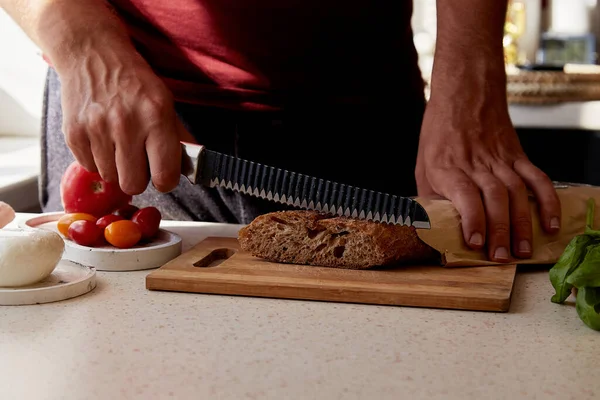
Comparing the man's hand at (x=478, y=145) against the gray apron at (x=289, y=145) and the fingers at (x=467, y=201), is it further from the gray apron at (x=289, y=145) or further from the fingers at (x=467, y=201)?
the gray apron at (x=289, y=145)

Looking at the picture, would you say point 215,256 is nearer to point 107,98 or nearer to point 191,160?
point 191,160

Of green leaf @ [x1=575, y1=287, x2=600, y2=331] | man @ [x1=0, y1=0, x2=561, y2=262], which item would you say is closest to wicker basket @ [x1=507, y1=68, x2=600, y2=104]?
man @ [x1=0, y1=0, x2=561, y2=262]

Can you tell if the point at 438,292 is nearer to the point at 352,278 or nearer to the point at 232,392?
the point at 352,278

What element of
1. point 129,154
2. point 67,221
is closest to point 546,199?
point 129,154

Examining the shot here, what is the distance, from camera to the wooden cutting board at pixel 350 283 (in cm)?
102

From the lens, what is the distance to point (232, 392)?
0.76m

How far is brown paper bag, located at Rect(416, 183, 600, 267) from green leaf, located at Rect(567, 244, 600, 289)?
0.25 meters

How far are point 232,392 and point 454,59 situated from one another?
2.71ft

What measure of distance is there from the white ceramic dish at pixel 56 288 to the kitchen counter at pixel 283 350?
0.04 feet

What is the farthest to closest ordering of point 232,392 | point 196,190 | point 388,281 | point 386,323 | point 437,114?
point 196,190 < point 437,114 < point 388,281 < point 386,323 < point 232,392

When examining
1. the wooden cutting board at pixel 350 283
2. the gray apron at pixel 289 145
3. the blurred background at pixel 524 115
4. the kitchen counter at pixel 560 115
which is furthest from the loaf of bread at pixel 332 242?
the kitchen counter at pixel 560 115

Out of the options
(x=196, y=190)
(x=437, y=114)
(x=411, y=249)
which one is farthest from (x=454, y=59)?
(x=196, y=190)

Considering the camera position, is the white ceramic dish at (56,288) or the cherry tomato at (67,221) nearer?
the white ceramic dish at (56,288)

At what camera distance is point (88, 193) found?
1.44 meters
